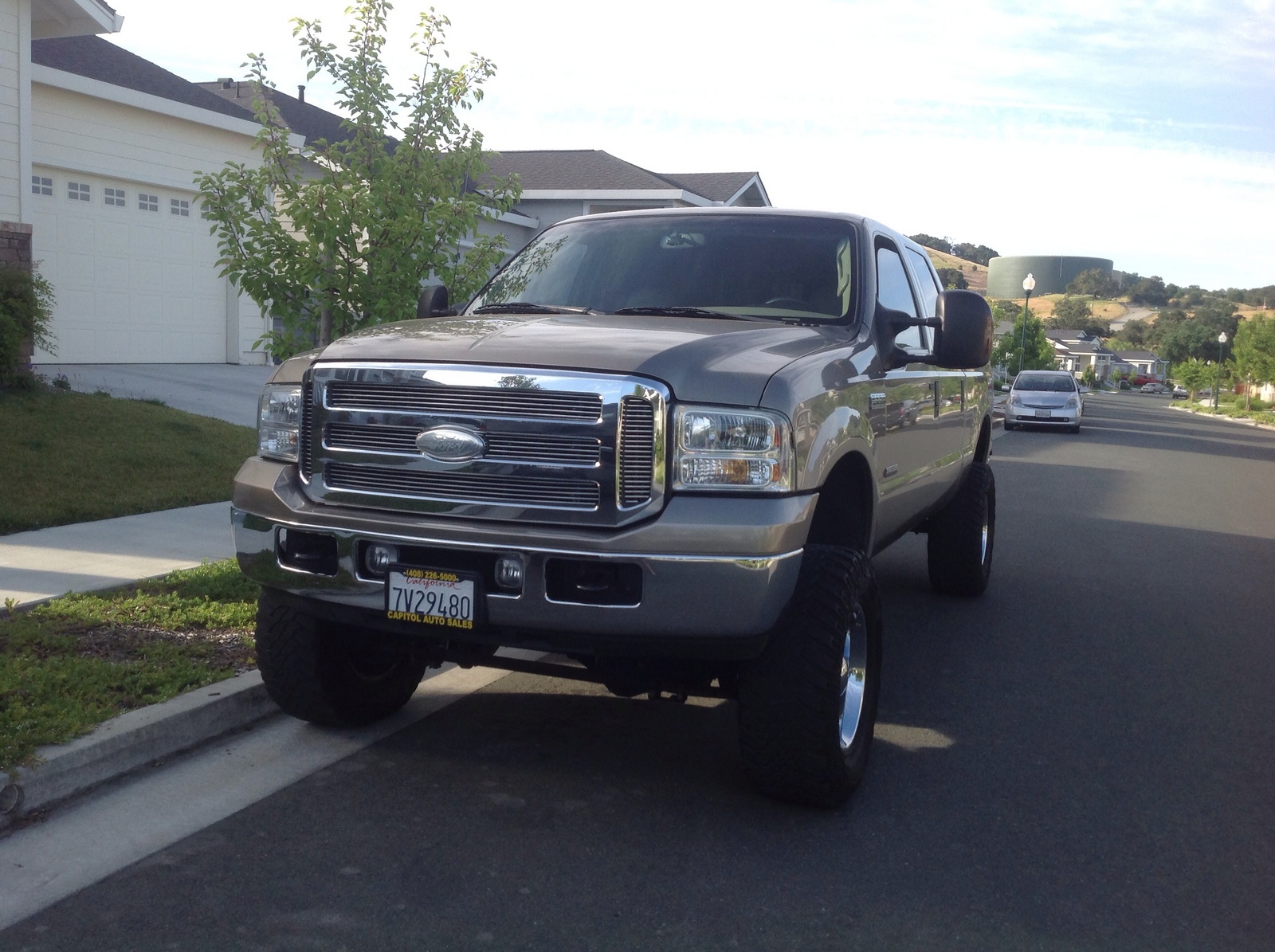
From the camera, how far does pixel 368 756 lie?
15.1 feet

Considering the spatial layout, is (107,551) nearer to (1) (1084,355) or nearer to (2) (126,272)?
(2) (126,272)

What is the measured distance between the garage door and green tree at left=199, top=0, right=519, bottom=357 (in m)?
7.86

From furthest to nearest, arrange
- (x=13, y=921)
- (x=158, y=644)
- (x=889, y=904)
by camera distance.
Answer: (x=158, y=644) < (x=889, y=904) < (x=13, y=921)

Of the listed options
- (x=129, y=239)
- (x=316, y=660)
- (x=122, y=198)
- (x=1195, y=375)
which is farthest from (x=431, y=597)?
(x=1195, y=375)

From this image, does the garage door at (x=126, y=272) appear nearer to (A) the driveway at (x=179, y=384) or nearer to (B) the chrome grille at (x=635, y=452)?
(A) the driveway at (x=179, y=384)

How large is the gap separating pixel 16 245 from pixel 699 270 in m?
10.5

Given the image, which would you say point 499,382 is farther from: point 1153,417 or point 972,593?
point 1153,417

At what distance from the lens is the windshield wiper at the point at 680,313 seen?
4855 millimetres

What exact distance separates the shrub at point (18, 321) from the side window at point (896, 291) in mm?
9153

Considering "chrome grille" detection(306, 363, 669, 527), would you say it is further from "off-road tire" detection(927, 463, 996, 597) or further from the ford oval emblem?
"off-road tire" detection(927, 463, 996, 597)

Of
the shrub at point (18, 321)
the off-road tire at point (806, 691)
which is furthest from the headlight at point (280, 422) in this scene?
the shrub at point (18, 321)

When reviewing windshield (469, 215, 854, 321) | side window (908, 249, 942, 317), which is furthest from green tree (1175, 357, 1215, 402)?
windshield (469, 215, 854, 321)

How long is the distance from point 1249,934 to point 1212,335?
6117 inches

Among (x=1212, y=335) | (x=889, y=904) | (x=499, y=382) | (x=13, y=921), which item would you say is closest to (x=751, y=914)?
(x=889, y=904)
